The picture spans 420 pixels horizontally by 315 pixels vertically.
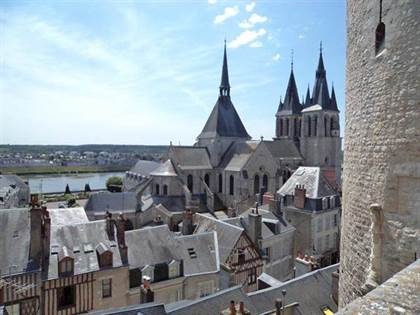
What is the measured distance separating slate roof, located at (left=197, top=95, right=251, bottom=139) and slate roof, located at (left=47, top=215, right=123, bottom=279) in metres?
17.3

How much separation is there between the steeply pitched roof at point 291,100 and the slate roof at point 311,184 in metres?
18.3

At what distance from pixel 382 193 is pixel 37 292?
370 inches

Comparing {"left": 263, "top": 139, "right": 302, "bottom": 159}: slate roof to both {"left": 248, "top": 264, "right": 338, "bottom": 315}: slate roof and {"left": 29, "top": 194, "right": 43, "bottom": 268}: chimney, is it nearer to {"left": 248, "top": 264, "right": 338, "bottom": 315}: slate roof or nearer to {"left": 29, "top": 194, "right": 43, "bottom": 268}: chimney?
{"left": 248, "top": 264, "right": 338, "bottom": 315}: slate roof

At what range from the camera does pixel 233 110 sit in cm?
2955

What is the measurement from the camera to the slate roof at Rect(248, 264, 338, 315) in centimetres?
826

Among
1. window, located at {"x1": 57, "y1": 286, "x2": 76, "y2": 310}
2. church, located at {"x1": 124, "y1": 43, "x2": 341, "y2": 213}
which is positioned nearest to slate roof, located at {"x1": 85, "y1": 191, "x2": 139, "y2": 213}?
church, located at {"x1": 124, "y1": 43, "x2": 341, "y2": 213}

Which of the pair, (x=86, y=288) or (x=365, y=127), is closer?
(x=365, y=127)

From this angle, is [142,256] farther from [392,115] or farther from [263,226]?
[392,115]

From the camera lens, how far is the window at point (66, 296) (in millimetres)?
9076

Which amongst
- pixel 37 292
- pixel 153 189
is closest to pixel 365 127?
pixel 37 292

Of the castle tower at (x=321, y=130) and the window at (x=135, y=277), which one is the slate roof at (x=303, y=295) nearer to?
the window at (x=135, y=277)

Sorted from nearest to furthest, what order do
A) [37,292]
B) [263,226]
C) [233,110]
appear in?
[37,292] → [263,226] → [233,110]

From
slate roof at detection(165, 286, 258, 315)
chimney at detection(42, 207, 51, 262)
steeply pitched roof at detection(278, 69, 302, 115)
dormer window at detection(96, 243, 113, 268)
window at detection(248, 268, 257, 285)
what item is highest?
steeply pitched roof at detection(278, 69, 302, 115)

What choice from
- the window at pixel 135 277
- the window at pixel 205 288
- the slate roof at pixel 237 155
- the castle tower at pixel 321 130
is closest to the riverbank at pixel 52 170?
the slate roof at pixel 237 155
